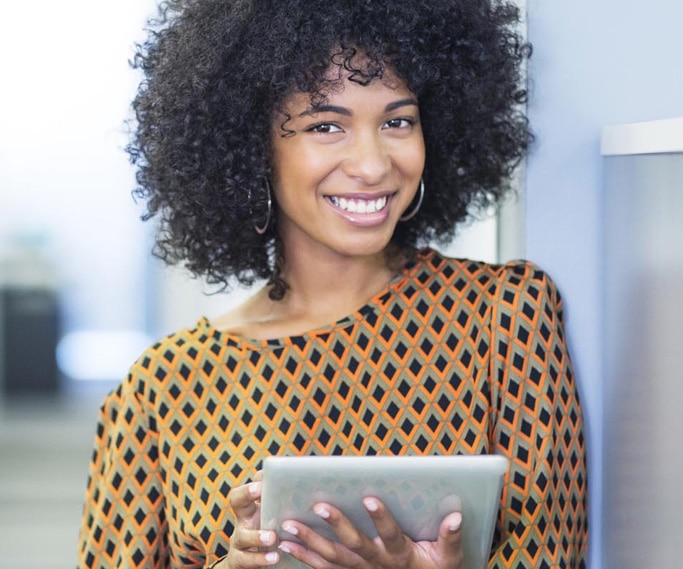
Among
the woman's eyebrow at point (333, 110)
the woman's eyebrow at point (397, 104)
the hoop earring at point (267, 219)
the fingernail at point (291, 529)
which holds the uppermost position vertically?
the woman's eyebrow at point (397, 104)

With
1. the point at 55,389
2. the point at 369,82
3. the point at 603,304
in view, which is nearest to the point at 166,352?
the point at 369,82

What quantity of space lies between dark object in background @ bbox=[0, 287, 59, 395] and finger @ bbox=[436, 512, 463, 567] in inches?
234

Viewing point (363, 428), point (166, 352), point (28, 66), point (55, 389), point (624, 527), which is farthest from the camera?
point (55, 389)

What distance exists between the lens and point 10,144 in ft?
24.3

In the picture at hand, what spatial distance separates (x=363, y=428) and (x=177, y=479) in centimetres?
29

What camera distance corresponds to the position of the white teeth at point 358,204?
156cm

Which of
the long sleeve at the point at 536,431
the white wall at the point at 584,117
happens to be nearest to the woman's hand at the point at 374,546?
the long sleeve at the point at 536,431

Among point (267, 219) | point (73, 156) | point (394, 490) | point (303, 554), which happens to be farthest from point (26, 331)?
point (394, 490)

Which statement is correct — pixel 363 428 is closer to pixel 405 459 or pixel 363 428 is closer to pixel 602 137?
pixel 405 459

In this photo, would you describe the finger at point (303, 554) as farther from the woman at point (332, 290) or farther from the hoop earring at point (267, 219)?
the hoop earring at point (267, 219)

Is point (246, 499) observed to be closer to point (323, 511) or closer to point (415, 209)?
point (323, 511)

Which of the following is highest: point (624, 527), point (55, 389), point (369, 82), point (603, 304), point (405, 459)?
point (369, 82)

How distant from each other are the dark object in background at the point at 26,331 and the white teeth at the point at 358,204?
18.8ft

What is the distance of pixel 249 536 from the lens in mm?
1390
